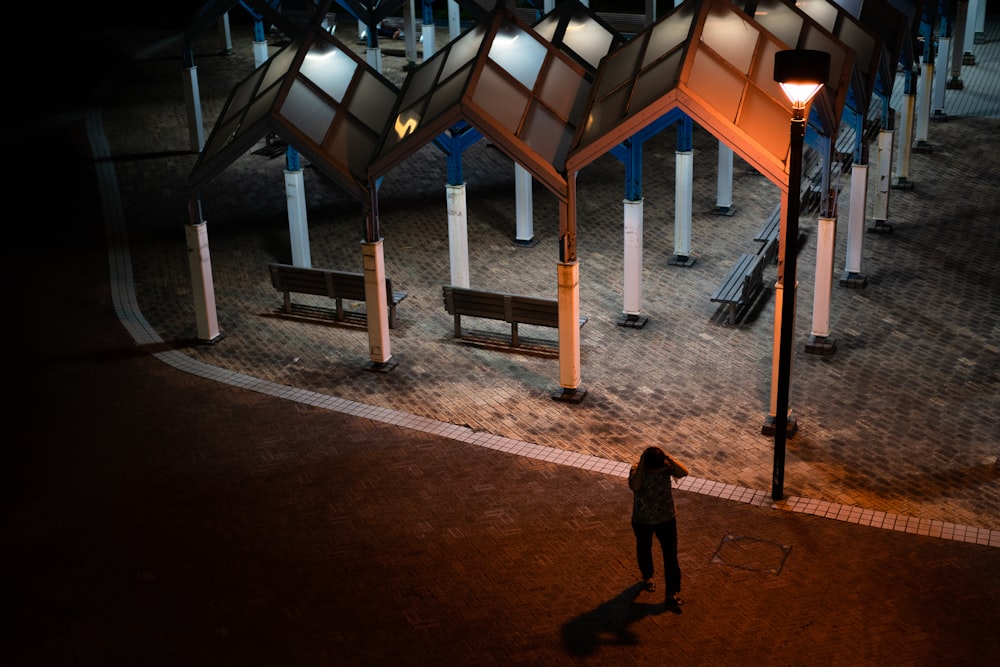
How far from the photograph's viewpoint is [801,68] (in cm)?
1233

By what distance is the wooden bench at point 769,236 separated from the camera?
69.6 feet

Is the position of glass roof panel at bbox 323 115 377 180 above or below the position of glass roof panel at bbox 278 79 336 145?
below

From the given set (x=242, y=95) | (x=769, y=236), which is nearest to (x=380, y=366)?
(x=242, y=95)

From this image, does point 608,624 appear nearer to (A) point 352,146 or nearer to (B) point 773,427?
(B) point 773,427

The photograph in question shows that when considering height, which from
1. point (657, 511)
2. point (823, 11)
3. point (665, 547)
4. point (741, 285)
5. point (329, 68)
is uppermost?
point (823, 11)

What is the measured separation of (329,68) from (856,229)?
29.4 feet

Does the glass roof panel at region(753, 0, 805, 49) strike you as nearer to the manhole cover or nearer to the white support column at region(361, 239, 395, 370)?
the white support column at region(361, 239, 395, 370)

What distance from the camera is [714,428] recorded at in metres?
16.0

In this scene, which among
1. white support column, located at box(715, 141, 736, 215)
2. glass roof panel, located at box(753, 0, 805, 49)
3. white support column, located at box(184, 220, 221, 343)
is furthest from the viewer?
white support column, located at box(715, 141, 736, 215)

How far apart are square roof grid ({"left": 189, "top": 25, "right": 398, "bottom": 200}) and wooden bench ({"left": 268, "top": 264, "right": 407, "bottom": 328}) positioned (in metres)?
2.13

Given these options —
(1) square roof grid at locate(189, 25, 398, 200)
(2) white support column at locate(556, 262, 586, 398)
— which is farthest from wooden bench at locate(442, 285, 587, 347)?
(1) square roof grid at locate(189, 25, 398, 200)

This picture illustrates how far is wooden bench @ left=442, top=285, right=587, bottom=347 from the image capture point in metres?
18.0

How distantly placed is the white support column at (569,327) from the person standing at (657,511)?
490cm

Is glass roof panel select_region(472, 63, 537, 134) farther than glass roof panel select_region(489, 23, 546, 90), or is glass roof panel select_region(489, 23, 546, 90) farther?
glass roof panel select_region(489, 23, 546, 90)
